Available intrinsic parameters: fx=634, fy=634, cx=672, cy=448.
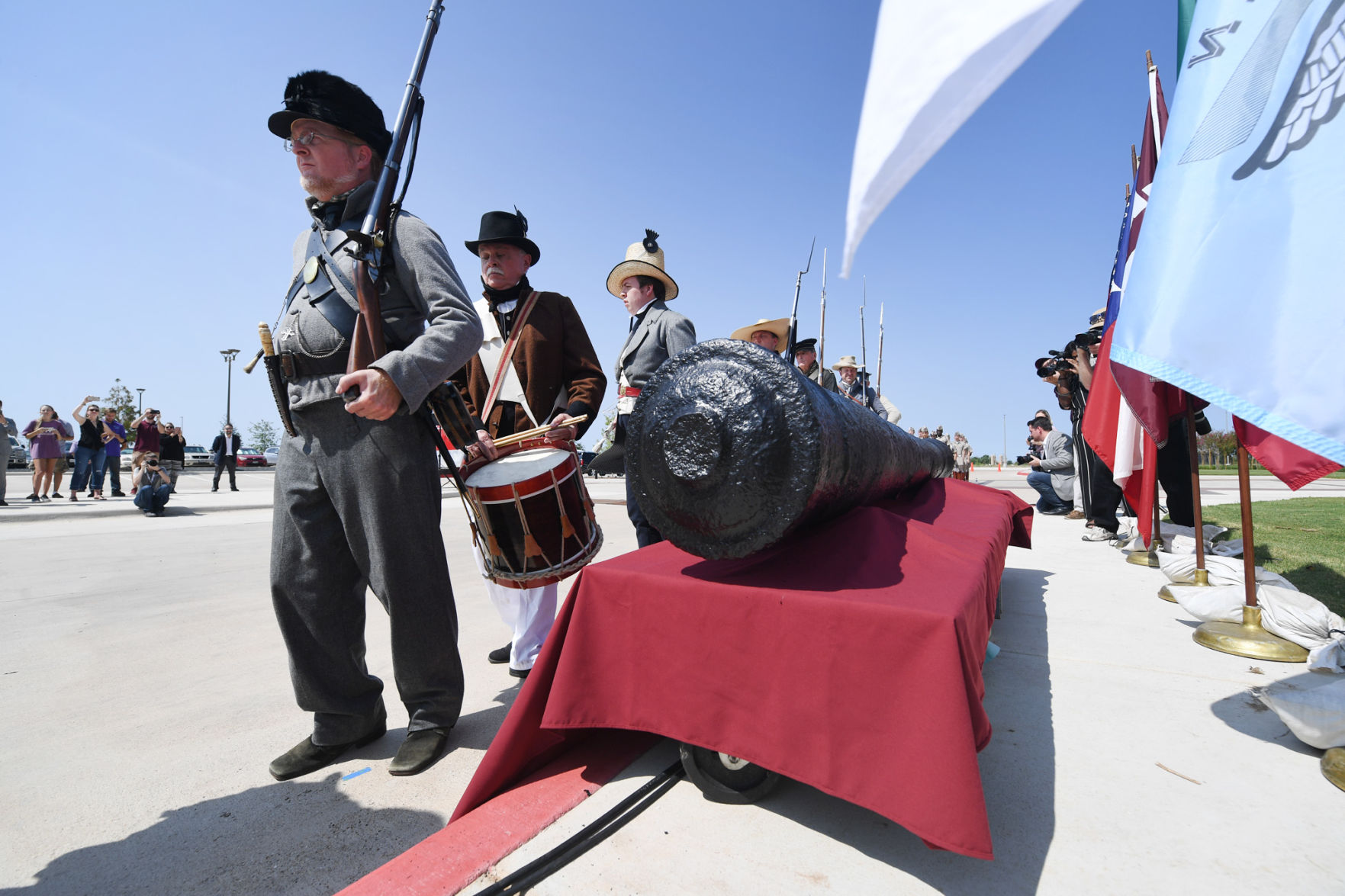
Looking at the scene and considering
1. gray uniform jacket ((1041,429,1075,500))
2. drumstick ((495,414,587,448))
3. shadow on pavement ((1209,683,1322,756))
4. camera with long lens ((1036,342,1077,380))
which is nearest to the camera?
shadow on pavement ((1209,683,1322,756))

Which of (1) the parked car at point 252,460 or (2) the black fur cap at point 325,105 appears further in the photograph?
(1) the parked car at point 252,460

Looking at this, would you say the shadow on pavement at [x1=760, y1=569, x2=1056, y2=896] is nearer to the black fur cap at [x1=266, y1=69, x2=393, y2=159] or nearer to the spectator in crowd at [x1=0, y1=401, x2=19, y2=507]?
the black fur cap at [x1=266, y1=69, x2=393, y2=159]

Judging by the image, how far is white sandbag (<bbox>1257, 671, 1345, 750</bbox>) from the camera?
5.66ft

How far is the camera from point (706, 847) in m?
1.43

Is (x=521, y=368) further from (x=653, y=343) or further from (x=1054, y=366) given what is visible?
(x=1054, y=366)

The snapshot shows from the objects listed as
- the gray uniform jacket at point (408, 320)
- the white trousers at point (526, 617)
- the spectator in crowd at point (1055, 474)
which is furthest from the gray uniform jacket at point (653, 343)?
the spectator in crowd at point (1055, 474)

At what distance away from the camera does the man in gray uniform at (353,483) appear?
1957mm

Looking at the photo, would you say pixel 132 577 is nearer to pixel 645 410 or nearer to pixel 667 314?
pixel 667 314

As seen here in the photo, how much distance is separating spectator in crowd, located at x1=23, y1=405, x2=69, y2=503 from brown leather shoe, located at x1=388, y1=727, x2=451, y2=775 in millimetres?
13688

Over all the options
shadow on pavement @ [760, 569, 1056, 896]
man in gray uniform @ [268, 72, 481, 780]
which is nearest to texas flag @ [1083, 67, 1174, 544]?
shadow on pavement @ [760, 569, 1056, 896]

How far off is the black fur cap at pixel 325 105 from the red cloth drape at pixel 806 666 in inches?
66.0

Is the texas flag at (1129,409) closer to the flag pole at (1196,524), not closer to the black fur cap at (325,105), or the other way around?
the flag pole at (1196,524)

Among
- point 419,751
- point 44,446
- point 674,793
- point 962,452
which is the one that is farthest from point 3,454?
point 962,452

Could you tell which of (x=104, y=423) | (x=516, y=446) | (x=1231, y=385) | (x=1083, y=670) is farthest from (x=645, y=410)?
(x=104, y=423)
